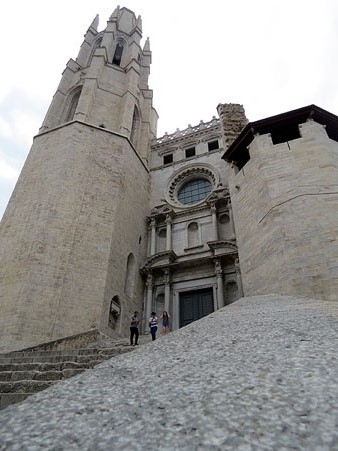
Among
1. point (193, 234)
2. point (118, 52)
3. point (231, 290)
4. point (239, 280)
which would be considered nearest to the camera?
point (239, 280)

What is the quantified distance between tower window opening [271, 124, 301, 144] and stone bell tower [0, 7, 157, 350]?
7.22 meters

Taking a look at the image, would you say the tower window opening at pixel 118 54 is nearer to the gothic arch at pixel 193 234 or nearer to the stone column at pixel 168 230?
the stone column at pixel 168 230

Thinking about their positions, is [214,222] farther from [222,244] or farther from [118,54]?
[118,54]

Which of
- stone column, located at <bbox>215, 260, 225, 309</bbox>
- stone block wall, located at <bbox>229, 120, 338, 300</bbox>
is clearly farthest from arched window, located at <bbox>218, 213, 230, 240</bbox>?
stone block wall, located at <bbox>229, 120, 338, 300</bbox>

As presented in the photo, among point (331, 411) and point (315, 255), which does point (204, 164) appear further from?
point (331, 411)

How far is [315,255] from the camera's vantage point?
782 centimetres

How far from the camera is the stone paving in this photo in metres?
1.76

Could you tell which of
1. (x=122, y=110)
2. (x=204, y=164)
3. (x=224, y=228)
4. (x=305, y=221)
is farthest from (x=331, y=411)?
(x=122, y=110)

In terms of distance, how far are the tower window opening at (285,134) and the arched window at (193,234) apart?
5831 mm

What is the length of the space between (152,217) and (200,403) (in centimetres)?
1457

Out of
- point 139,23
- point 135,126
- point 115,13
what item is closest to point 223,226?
point 135,126

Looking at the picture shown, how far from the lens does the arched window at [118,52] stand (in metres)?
25.0

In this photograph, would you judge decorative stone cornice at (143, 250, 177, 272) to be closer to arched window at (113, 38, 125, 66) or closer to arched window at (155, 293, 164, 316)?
arched window at (155, 293, 164, 316)

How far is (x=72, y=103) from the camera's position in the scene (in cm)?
2005
